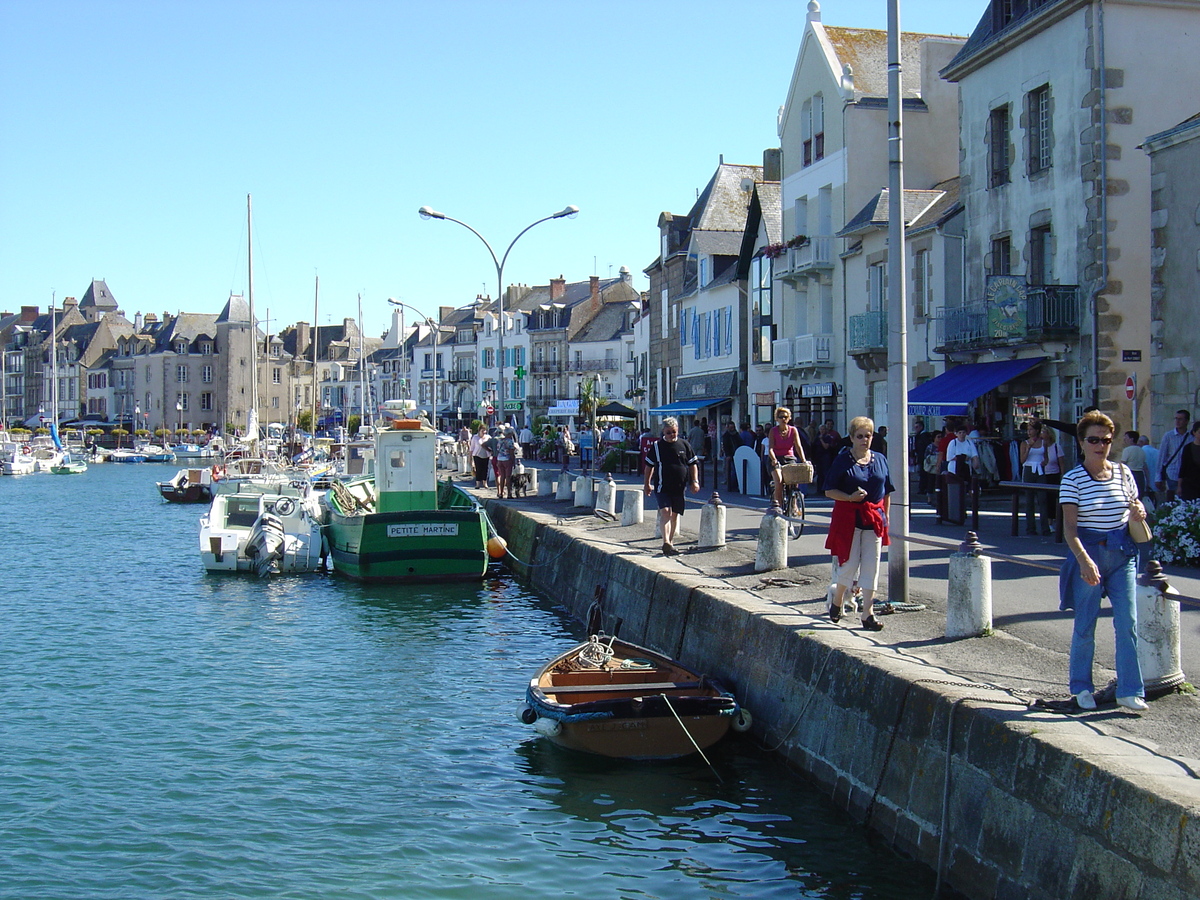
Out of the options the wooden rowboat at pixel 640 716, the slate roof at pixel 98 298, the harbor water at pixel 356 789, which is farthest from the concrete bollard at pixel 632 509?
the slate roof at pixel 98 298

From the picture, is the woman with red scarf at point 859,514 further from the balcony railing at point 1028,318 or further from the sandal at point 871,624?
the balcony railing at point 1028,318

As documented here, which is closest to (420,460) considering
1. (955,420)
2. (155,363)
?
(955,420)

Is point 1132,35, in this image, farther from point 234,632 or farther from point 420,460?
point 234,632

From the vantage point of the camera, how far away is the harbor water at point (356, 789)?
780 cm

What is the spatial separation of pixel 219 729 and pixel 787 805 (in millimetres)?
5820

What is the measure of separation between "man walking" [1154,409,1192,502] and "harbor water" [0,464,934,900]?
799cm

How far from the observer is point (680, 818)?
8828mm

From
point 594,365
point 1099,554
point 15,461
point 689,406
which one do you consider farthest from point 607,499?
point 15,461

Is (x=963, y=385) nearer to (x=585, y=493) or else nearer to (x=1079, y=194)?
(x=1079, y=194)

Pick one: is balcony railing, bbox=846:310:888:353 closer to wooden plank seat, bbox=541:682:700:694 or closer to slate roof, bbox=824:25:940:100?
slate roof, bbox=824:25:940:100

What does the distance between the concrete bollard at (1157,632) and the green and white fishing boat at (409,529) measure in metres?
15.4

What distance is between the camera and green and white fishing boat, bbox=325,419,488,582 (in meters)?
21.6

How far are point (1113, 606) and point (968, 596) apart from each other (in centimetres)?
238

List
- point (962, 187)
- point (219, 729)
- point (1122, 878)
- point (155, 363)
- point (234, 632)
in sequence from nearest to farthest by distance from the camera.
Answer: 1. point (1122, 878)
2. point (219, 729)
3. point (234, 632)
4. point (962, 187)
5. point (155, 363)
